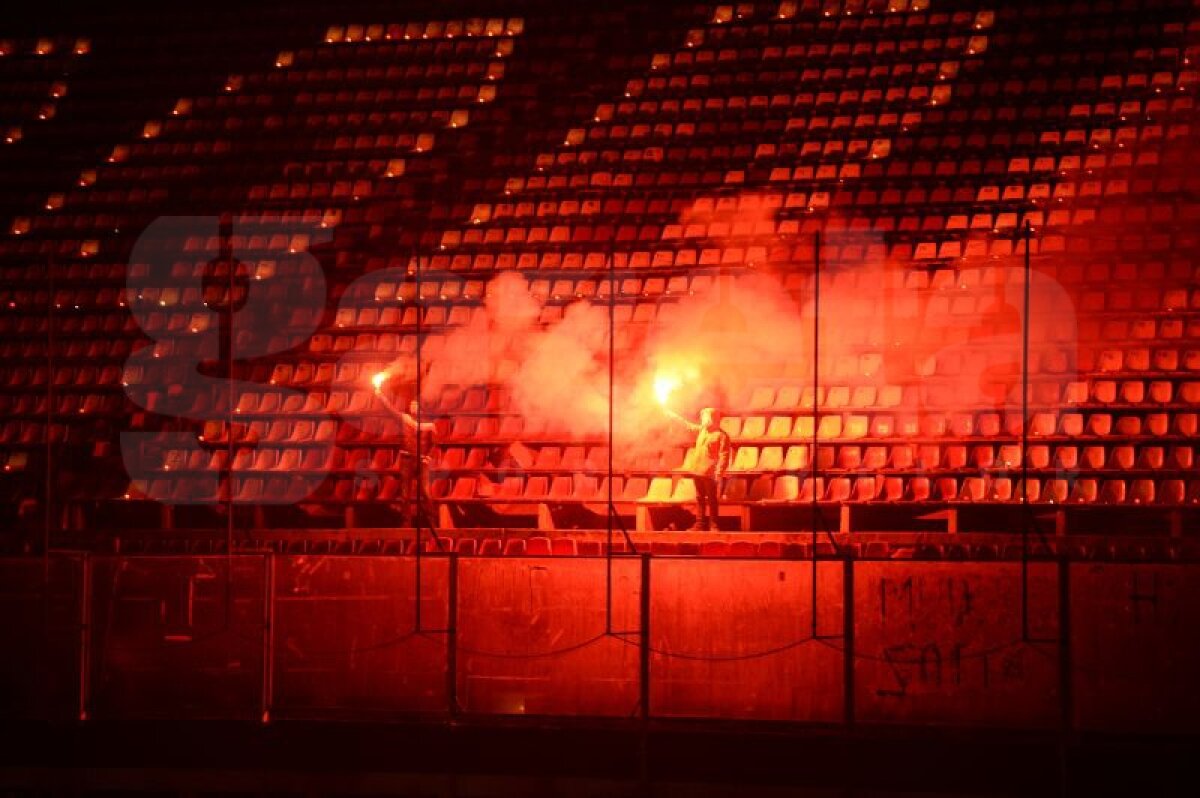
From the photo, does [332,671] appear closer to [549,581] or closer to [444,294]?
[549,581]

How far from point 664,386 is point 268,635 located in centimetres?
426

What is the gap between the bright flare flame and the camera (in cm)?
1107

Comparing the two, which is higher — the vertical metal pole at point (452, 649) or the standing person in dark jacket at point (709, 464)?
the standing person in dark jacket at point (709, 464)

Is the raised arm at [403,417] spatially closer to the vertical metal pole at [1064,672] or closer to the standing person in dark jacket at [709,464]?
the standing person in dark jacket at [709,464]

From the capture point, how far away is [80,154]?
1423 cm

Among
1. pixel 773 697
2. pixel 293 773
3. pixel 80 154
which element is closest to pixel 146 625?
pixel 293 773

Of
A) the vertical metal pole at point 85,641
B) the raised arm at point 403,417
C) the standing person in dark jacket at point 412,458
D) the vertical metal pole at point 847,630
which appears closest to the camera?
the vertical metal pole at point 847,630

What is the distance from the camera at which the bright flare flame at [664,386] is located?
436 inches

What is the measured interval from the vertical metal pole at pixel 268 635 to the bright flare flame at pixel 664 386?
13.2 feet

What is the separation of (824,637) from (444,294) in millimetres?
5934

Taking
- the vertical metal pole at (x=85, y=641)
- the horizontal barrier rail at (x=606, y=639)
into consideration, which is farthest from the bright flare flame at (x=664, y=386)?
the vertical metal pole at (x=85, y=641)

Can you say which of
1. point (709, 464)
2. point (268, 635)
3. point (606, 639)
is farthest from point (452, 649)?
point (709, 464)

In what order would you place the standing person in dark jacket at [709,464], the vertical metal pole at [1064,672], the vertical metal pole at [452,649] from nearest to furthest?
the vertical metal pole at [1064,672] < the vertical metal pole at [452,649] < the standing person in dark jacket at [709,464]

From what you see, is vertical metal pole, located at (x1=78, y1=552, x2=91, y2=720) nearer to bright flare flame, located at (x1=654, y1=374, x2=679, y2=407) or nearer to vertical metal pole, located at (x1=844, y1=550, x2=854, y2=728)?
vertical metal pole, located at (x1=844, y1=550, x2=854, y2=728)
